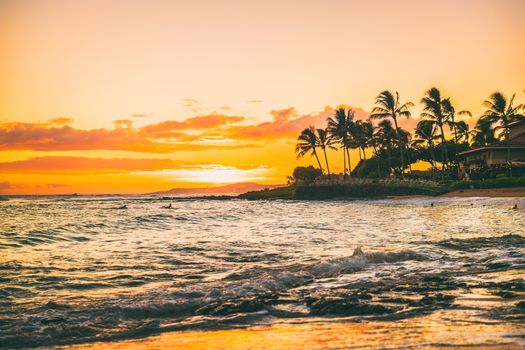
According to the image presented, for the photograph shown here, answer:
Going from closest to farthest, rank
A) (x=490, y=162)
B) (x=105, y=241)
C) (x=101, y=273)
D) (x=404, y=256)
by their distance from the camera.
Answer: (x=101, y=273)
(x=404, y=256)
(x=105, y=241)
(x=490, y=162)

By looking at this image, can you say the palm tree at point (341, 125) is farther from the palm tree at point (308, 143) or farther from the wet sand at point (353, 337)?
the wet sand at point (353, 337)

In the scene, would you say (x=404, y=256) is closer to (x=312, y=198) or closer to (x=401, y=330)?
(x=401, y=330)

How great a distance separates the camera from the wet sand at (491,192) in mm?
42838

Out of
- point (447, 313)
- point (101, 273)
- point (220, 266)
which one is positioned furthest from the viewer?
point (220, 266)

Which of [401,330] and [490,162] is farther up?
[490,162]

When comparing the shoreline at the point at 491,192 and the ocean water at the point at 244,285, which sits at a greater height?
the shoreline at the point at 491,192

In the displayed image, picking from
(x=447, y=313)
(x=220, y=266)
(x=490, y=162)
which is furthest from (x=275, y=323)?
(x=490, y=162)

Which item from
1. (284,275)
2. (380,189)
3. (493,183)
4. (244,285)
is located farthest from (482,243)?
(380,189)

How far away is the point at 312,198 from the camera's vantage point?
265 ft

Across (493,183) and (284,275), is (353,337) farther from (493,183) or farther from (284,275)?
(493,183)

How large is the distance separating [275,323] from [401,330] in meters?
1.44

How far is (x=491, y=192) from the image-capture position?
46.3m

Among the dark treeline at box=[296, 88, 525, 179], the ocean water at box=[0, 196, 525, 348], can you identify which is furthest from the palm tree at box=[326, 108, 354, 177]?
the ocean water at box=[0, 196, 525, 348]

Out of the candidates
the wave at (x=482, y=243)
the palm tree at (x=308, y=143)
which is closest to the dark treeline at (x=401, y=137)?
the palm tree at (x=308, y=143)
